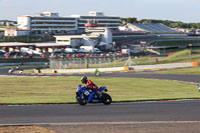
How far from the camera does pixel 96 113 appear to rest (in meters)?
17.9

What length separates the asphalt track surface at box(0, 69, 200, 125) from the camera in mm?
16219

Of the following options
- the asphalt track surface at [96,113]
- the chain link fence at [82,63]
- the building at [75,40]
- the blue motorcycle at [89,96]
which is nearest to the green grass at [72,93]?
the blue motorcycle at [89,96]

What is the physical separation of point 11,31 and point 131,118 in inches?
6740

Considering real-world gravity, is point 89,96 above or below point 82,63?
above

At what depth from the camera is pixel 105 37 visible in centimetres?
18312

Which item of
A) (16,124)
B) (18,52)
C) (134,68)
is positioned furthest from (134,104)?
(18,52)

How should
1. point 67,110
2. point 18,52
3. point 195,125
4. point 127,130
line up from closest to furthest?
1. point 127,130
2. point 195,125
3. point 67,110
4. point 18,52

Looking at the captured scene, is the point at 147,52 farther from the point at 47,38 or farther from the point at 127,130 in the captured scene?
the point at 127,130

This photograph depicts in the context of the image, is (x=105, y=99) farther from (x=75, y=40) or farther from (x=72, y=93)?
(x=75, y=40)

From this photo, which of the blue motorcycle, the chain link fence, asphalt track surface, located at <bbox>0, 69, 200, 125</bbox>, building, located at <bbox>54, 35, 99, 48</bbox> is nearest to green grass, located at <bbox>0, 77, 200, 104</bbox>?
the blue motorcycle

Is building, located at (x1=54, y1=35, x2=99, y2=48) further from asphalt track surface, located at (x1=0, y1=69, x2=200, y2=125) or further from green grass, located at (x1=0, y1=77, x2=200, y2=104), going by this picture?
asphalt track surface, located at (x1=0, y1=69, x2=200, y2=125)

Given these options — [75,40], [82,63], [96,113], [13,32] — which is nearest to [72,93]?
[96,113]

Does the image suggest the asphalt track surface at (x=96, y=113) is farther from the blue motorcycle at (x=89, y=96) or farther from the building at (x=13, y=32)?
the building at (x=13, y=32)

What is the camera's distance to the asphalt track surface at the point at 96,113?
53.2ft
